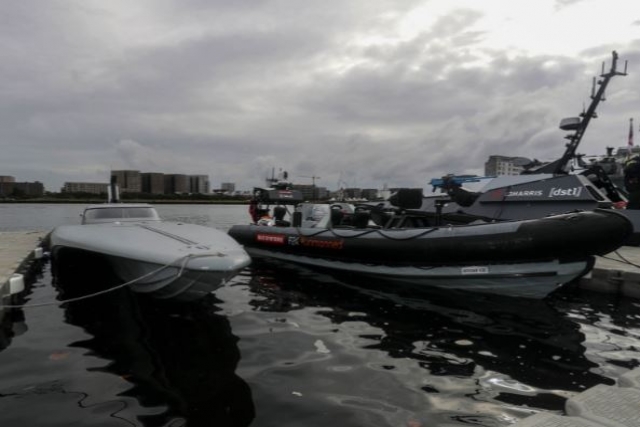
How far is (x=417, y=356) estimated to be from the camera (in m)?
5.29

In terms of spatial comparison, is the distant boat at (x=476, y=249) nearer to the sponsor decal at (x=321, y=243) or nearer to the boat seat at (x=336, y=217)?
the sponsor decal at (x=321, y=243)

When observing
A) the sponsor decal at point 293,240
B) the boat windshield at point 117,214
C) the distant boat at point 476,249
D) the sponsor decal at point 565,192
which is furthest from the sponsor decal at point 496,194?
the boat windshield at point 117,214

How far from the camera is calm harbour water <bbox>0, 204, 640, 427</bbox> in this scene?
393 centimetres

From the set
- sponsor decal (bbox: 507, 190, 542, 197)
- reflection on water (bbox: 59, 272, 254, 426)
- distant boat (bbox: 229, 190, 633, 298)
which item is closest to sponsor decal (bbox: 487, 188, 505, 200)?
sponsor decal (bbox: 507, 190, 542, 197)

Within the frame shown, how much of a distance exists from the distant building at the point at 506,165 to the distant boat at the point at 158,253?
10.6m

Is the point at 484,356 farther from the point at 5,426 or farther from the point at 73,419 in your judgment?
the point at 5,426

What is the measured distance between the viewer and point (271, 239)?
41.1 feet

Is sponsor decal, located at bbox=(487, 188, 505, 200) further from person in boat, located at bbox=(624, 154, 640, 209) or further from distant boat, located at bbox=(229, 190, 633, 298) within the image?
person in boat, located at bbox=(624, 154, 640, 209)

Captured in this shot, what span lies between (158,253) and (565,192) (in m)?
9.48

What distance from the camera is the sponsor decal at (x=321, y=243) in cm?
1026

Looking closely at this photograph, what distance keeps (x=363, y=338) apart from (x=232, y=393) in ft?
7.37

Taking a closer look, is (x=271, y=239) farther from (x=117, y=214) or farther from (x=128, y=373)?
(x=128, y=373)

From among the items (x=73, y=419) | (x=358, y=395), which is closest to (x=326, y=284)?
(x=358, y=395)

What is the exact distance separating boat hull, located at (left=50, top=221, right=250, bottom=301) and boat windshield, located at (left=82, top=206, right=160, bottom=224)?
795mm
